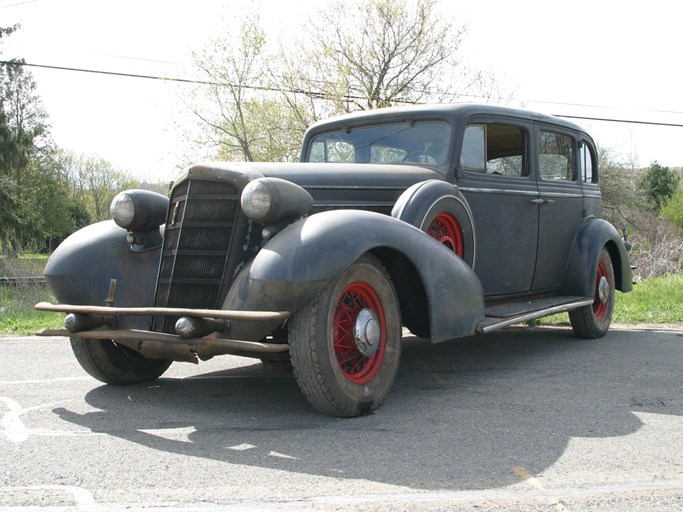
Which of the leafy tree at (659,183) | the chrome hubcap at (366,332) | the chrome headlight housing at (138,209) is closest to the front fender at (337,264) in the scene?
the chrome hubcap at (366,332)

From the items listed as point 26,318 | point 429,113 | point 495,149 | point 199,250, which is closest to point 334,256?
point 199,250

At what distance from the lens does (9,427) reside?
12.4 ft

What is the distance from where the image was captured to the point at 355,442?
343 centimetres

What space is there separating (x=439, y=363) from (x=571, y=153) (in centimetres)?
267

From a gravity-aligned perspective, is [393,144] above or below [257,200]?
above

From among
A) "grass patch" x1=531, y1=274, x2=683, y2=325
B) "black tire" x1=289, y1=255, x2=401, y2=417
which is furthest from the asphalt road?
"grass patch" x1=531, y1=274, x2=683, y2=325

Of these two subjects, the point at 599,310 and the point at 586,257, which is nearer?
the point at 586,257

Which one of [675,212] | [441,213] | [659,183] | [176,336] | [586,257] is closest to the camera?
[176,336]

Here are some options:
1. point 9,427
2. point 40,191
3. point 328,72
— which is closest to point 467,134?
point 9,427

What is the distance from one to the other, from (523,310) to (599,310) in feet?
6.39

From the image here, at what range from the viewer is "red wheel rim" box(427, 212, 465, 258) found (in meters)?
5.01

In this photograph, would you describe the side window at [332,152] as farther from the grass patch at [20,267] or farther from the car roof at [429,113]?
the grass patch at [20,267]

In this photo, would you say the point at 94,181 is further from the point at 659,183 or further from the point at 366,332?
the point at 366,332

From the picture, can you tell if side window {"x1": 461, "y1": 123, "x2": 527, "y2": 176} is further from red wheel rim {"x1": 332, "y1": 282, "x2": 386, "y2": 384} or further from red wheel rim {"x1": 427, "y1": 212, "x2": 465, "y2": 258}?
red wheel rim {"x1": 332, "y1": 282, "x2": 386, "y2": 384}
